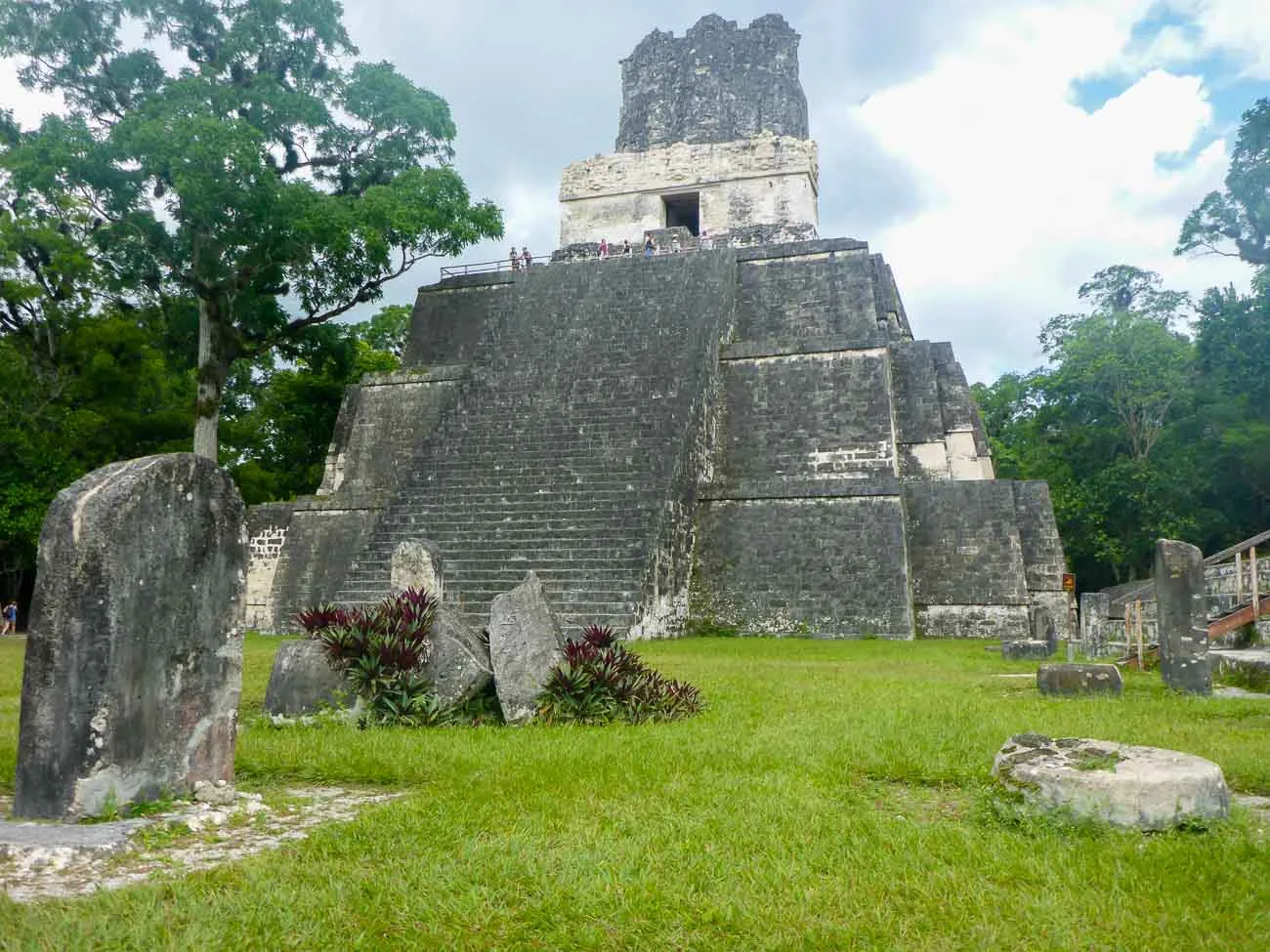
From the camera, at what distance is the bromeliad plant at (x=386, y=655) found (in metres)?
5.20

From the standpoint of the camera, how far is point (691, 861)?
8.80 feet

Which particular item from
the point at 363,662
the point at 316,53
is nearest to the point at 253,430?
the point at 316,53

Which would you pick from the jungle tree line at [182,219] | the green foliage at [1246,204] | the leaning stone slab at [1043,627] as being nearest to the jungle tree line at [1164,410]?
the green foliage at [1246,204]

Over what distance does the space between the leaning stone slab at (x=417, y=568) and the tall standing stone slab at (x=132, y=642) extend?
2.69m

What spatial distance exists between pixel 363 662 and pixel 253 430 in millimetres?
19287

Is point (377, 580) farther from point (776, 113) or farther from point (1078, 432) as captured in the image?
point (1078, 432)

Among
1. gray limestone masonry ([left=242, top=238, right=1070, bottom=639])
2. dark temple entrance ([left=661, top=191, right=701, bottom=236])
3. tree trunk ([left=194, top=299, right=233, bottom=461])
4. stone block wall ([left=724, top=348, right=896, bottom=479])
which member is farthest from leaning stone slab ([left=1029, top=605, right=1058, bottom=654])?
tree trunk ([left=194, top=299, right=233, bottom=461])

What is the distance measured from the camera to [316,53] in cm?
1828

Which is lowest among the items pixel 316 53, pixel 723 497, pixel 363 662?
pixel 363 662

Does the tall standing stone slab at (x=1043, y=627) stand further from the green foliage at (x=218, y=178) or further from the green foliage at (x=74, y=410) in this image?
the green foliage at (x=74, y=410)

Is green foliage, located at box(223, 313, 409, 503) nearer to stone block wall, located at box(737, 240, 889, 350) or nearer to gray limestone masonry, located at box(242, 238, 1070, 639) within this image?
gray limestone masonry, located at box(242, 238, 1070, 639)

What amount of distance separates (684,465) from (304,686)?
360 inches

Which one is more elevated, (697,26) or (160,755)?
(697,26)

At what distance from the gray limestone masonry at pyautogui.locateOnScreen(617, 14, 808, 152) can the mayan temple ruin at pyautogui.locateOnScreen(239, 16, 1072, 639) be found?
342cm
